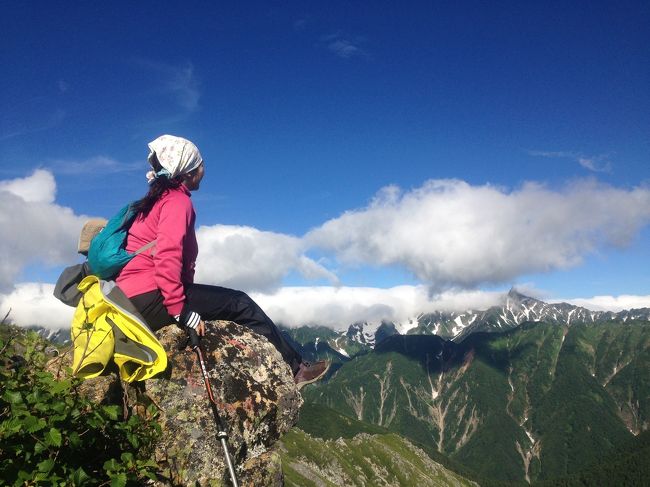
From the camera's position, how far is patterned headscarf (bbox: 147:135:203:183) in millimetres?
8867

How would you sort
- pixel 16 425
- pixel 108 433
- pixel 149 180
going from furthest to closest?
pixel 149 180, pixel 108 433, pixel 16 425

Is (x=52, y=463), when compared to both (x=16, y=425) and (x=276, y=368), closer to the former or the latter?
(x=16, y=425)

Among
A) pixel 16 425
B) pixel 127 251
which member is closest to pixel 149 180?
pixel 127 251

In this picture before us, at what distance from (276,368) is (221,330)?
150 cm

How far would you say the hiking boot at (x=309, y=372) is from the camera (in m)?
10.5

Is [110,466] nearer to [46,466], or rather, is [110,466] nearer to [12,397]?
[46,466]

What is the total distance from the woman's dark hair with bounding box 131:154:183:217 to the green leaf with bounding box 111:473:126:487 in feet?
16.0

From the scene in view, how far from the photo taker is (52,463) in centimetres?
493

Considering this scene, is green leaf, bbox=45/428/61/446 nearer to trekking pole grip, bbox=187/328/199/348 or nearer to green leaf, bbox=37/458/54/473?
green leaf, bbox=37/458/54/473

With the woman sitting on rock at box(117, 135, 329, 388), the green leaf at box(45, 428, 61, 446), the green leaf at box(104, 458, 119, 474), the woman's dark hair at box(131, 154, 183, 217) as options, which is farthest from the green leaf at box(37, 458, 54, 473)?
the woman's dark hair at box(131, 154, 183, 217)

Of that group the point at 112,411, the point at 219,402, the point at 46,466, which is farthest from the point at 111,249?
the point at 46,466

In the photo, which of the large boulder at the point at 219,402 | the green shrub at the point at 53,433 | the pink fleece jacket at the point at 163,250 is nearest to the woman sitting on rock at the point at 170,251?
the pink fleece jacket at the point at 163,250

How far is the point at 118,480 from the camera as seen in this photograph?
537 centimetres

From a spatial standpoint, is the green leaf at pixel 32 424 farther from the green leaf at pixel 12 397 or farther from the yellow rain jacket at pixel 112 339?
the yellow rain jacket at pixel 112 339
